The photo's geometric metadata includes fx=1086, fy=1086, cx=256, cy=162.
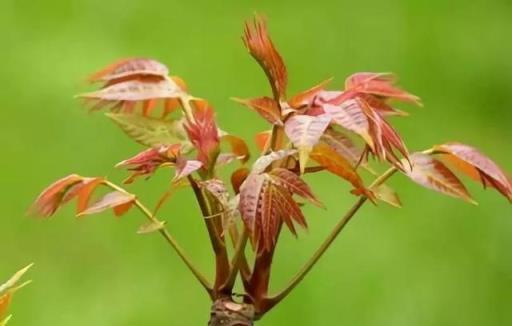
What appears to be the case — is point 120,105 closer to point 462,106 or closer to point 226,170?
point 226,170

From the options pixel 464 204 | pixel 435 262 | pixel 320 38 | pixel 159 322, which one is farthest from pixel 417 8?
pixel 159 322

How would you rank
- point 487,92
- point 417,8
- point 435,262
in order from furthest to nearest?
1. point 417,8
2. point 487,92
3. point 435,262

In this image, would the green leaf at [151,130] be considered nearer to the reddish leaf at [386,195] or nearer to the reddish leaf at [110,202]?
the reddish leaf at [110,202]

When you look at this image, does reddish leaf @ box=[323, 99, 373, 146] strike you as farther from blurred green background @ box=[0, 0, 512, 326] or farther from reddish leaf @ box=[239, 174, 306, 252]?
blurred green background @ box=[0, 0, 512, 326]

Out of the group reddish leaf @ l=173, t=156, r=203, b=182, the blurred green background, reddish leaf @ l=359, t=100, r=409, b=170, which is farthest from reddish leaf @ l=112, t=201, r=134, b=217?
the blurred green background

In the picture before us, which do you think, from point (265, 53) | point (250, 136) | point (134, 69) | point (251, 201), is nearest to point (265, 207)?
point (251, 201)

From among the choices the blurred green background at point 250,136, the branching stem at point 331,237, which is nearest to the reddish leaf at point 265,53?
the branching stem at point 331,237
